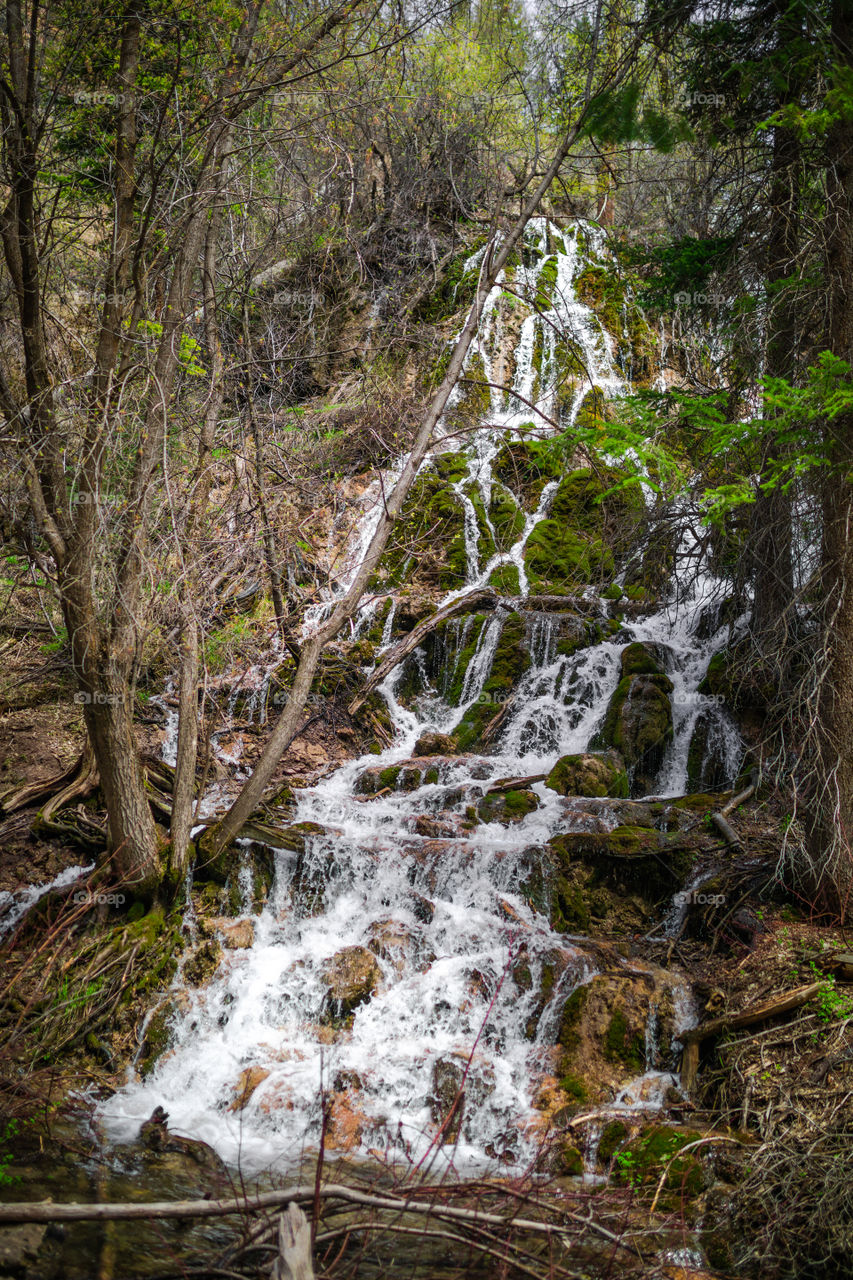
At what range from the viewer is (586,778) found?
9164mm

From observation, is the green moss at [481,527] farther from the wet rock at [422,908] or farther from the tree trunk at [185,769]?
the tree trunk at [185,769]

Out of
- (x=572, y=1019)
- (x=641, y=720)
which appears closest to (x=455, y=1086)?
(x=572, y=1019)

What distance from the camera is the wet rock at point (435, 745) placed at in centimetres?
1073

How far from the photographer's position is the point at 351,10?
541 cm

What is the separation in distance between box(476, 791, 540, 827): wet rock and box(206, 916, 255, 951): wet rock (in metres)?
2.69

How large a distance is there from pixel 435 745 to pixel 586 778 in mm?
2326

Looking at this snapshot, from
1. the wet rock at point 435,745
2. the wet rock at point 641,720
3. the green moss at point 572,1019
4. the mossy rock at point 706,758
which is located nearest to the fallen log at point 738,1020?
the green moss at point 572,1019

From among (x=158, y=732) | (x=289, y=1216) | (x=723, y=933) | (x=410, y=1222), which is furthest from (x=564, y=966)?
(x=158, y=732)

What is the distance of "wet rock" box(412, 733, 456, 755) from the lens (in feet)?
35.2

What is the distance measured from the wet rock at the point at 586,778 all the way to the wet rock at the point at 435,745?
5.88 ft

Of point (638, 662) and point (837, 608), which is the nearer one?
point (837, 608)

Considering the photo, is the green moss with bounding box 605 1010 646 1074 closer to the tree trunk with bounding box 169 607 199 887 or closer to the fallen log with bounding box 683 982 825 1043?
the fallen log with bounding box 683 982 825 1043

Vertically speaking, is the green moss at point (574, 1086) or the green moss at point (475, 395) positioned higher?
the green moss at point (475, 395)

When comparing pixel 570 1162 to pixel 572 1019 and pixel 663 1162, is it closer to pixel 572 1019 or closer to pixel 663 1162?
pixel 663 1162
